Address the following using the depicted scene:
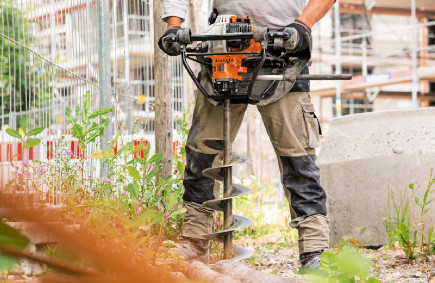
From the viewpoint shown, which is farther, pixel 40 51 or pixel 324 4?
pixel 40 51

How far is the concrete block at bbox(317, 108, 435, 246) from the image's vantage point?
4.00 meters

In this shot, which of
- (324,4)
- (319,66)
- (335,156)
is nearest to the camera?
(324,4)

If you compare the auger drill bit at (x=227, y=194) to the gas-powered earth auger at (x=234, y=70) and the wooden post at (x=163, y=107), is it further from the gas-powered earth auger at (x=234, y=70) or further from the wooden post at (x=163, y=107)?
the wooden post at (x=163, y=107)

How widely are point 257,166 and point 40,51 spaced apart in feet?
16.3

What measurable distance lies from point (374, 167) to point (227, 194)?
1.81 meters

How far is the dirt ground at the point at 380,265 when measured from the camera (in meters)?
2.74

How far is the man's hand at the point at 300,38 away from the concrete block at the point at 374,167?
70.0 inches

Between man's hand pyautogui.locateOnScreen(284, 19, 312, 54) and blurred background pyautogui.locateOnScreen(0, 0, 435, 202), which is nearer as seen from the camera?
man's hand pyautogui.locateOnScreen(284, 19, 312, 54)

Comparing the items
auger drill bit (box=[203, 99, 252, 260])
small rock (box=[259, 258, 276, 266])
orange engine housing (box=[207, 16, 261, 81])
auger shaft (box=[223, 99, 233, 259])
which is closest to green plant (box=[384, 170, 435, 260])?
small rock (box=[259, 258, 276, 266])

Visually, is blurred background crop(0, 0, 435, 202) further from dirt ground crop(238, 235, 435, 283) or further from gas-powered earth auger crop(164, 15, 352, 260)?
dirt ground crop(238, 235, 435, 283)

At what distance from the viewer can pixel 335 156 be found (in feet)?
14.6

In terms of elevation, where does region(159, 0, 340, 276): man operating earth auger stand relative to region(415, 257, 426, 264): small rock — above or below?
above

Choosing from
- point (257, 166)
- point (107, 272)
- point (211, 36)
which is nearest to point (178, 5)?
point (211, 36)

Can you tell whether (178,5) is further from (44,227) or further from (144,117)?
(44,227)
